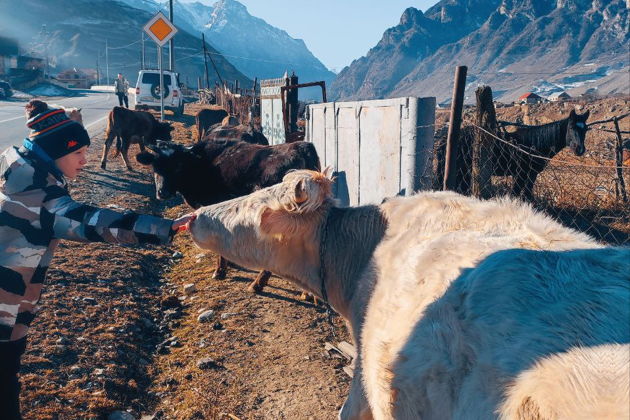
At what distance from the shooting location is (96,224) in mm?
2695

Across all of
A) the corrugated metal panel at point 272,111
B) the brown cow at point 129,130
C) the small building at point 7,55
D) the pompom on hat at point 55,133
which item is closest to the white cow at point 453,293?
the pompom on hat at point 55,133

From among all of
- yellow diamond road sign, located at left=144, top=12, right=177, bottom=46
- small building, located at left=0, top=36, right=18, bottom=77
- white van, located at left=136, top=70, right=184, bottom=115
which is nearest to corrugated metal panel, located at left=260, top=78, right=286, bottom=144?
yellow diamond road sign, located at left=144, top=12, right=177, bottom=46

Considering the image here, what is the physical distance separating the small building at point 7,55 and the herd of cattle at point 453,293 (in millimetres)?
76560

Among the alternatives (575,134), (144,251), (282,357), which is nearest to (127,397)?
(282,357)

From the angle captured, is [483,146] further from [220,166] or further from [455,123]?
[220,166]

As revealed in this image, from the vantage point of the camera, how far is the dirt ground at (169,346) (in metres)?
3.62

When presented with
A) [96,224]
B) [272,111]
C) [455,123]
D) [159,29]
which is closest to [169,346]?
[96,224]

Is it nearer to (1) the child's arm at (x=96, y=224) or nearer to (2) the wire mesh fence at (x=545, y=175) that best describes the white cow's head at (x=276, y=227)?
(1) the child's arm at (x=96, y=224)

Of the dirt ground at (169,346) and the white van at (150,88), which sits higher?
the white van at (150,88)

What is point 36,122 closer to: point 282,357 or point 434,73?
point 282,357

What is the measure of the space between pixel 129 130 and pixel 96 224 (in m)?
11.6

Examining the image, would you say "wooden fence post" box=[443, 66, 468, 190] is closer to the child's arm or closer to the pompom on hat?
the child's arm

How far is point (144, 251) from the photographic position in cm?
707

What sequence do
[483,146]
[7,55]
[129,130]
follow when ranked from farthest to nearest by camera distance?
[7,55] < [129,130] < [483,146]
